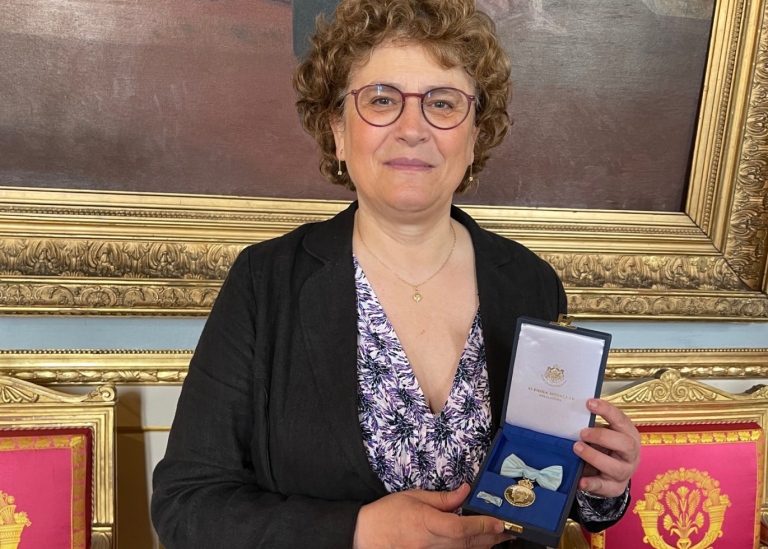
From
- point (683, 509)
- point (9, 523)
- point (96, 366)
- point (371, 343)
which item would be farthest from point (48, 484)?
point (683, 509)

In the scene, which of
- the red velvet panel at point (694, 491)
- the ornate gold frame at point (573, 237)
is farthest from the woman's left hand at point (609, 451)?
the ornate gold frame at point (573, 237)

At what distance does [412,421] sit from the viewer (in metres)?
1.38

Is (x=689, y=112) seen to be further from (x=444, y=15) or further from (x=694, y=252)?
(x=444, y=15)

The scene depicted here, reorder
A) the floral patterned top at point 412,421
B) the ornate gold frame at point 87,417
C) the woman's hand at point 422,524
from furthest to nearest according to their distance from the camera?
1. the ornate gold frame at point 87,417
2. the floral patterned top at point 412,421
3. the woman's hand at point 422,524

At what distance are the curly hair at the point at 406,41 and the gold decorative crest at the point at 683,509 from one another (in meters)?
1.51

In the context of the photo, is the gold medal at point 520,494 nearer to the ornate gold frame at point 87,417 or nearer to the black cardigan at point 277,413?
the black cardigan at point 277,413

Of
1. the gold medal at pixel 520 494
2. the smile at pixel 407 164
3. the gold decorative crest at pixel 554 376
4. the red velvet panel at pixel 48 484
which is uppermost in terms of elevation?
the smile at pixel 407 164

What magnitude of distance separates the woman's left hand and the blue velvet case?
0.13 feet

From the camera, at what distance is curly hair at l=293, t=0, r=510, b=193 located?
143cm

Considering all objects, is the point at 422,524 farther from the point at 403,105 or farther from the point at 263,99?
the point at 263,99

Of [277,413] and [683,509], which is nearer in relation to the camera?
[277,413]

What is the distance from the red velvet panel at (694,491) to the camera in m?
2.42

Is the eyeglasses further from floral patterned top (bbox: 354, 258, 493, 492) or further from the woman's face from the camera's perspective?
floral patterned top (bbox: 354, 258, 493, 492)

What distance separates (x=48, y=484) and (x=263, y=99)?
1340 millimetres
